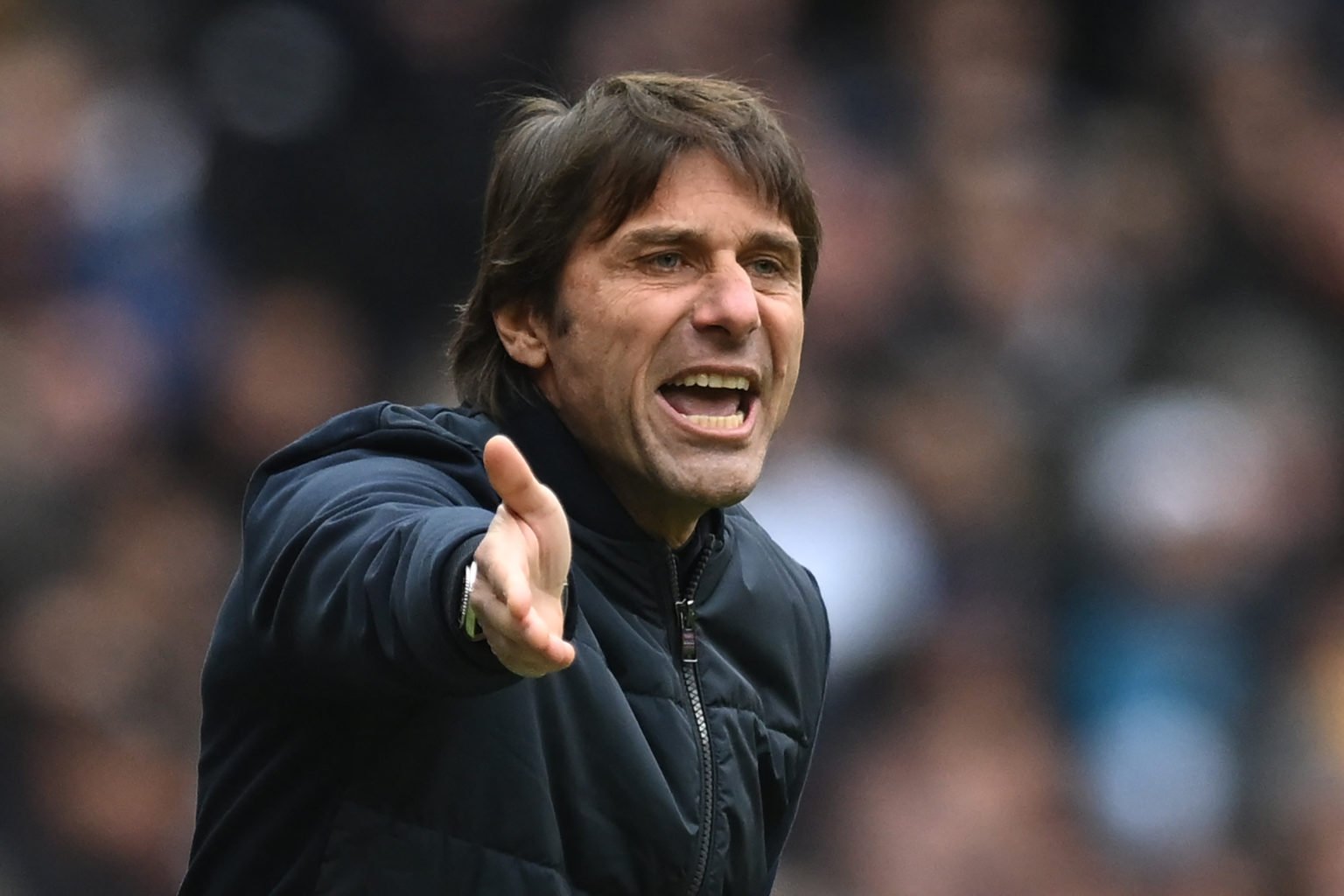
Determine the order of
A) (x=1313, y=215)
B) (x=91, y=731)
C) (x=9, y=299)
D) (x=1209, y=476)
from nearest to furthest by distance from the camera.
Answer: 1. (x=91, y=731)
2. (x=9, y=299)
3. (x=1209, y=476)
4. (x=1313, y=215)

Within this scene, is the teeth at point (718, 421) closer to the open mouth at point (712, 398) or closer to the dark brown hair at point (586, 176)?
the open mouth at point (712, 398)

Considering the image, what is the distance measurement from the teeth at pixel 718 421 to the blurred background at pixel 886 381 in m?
2.78

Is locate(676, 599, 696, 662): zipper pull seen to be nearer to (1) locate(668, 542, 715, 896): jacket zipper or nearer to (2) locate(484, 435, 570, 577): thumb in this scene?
(1) locate(668, 542, 715, 896): jacket zipper

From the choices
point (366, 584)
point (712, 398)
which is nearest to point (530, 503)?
point (366, 584)

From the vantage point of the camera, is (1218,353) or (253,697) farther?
(1218,353)

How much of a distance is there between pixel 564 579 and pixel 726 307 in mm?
826

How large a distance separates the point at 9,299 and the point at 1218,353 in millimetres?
3518

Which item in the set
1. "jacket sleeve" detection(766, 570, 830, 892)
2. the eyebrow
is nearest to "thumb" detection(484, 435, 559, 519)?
the eyebrow

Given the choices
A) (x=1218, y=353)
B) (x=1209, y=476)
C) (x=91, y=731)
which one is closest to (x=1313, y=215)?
(x=1218, y=353)

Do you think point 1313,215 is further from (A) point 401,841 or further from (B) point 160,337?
(A) point 401,841

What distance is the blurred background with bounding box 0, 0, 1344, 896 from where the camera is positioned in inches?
210

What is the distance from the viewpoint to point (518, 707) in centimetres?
243

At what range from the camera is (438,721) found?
2373mm

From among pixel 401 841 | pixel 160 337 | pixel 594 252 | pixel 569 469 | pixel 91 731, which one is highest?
pixel 594 252
